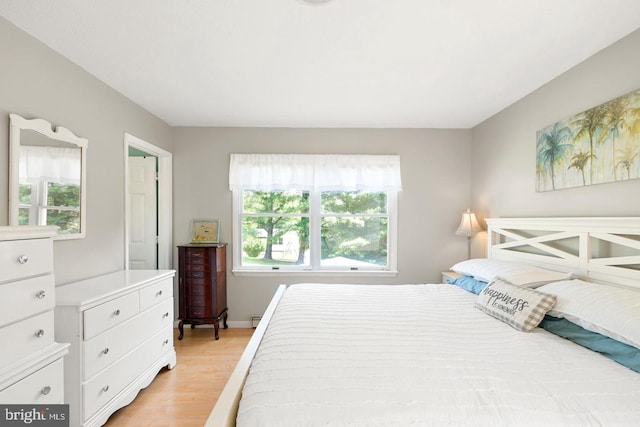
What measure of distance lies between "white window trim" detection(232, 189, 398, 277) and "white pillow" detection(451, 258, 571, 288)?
39.7 inches

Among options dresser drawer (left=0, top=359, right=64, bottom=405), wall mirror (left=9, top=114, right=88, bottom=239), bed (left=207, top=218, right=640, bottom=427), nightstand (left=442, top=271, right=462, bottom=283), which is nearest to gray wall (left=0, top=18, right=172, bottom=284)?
wall mirror (left=9, top=114, right=88, bottom=239)

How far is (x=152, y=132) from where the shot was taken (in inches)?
125

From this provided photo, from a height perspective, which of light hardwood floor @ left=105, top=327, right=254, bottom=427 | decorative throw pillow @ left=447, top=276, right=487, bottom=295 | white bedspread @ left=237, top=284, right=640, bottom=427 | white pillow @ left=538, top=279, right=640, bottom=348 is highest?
white pillow @ left=538, top=279, right=640, bottom=348

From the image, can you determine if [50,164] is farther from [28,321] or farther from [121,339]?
[121,339]

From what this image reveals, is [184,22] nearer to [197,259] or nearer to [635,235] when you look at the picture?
[197,259]

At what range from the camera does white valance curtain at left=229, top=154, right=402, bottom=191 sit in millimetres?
3576

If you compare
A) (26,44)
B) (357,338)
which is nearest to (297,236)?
(357,338)

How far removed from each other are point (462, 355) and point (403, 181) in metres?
2.53

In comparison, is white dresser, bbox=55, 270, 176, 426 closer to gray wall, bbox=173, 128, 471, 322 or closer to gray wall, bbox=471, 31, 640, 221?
gray wall, bbox=173, 128, 471, 322

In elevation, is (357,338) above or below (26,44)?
below

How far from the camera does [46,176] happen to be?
1.92 m

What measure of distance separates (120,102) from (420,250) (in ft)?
11.5

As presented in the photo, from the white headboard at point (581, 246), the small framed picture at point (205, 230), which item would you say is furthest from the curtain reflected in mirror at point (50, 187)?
the white headboard at point (581, 246)

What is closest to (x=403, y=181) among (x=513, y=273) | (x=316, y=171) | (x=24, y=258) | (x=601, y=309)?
(x=316, y=171)
